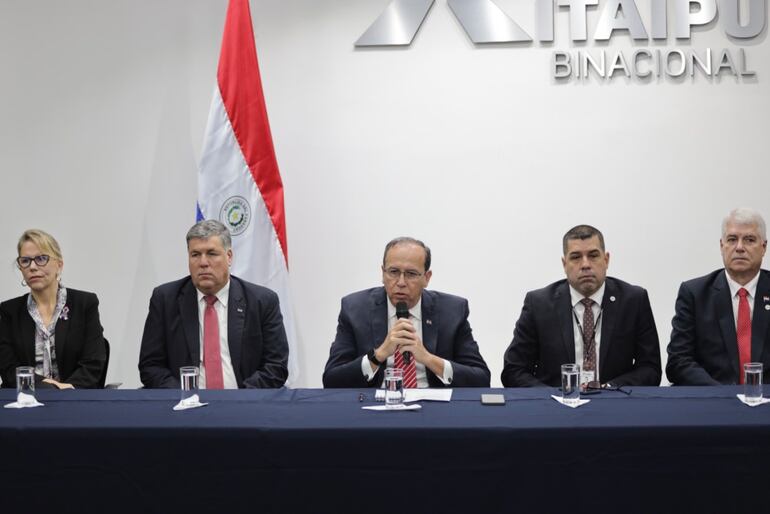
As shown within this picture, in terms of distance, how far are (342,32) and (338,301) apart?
1645mm

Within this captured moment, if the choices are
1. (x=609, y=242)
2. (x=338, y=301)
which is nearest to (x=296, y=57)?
(x=338, y=301)

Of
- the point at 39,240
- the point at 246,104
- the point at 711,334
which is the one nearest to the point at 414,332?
the point at 711,334

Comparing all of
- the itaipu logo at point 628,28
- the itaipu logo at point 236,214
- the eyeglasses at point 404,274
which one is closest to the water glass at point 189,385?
the eyeglasses at point 404,274

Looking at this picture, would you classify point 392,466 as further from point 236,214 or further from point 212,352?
point 236,214

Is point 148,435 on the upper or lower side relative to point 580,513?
upper

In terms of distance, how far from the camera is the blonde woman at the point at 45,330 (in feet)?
13.1

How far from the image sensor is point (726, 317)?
371 cm

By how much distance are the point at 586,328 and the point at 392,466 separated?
158 centimetres

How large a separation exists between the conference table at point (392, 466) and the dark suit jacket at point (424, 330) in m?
1.09

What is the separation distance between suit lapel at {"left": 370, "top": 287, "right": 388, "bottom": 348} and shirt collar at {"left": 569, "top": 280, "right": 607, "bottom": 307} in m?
0.86

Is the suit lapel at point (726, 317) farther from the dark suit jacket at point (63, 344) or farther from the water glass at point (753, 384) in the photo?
the dark suit jacket at point (63, 344)

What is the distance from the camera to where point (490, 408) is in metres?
2.79

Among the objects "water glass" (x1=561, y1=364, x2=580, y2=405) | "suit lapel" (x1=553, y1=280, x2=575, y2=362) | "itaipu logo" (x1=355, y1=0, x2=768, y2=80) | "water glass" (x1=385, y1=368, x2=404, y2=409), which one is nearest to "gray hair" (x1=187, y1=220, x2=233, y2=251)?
"water glass" (x1=385, y1=368, x2=404, y2=409)

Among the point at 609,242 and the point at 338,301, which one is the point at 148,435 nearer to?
the point at 338,301
